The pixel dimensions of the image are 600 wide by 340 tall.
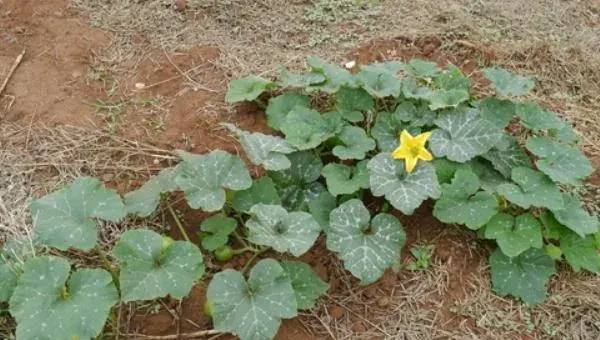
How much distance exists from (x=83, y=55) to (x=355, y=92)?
151 cm

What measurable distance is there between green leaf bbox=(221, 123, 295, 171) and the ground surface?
12.7 inches

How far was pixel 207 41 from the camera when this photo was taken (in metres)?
3.76

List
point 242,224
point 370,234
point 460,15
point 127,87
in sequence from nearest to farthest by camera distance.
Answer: point 370,234, point 242,224, point 127,87, point 460,15

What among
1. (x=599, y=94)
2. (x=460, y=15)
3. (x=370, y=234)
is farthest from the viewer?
(x=460, y=15)

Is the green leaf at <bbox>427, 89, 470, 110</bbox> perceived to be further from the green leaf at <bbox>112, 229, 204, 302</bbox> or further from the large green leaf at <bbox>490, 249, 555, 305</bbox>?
the green leaf at <bbox>112, 229, 204, 302</bbox>

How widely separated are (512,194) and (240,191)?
1147mm

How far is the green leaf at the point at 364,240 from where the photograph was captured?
2.61 metres

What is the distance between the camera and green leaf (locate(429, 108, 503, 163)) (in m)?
2.93

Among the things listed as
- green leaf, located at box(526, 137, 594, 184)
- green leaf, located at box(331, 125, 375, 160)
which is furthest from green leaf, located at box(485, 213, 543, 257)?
green leaf, located at box(331, 125, 375, 160)

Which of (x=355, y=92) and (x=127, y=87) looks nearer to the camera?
(x=355, y=92)

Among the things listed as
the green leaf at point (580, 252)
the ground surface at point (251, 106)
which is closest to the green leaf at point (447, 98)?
the ground surface at point (251, 106)

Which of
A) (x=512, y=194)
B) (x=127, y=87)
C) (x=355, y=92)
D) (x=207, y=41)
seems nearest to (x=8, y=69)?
(x=127, y=87)

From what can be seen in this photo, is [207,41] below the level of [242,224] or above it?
above

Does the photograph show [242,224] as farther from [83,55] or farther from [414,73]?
[83,55]
